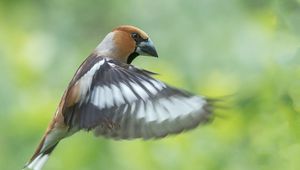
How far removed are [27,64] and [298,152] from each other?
1357 mm

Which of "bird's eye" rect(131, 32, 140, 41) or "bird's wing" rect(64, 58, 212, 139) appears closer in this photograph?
"bird's wing" rect(64, 58, 212, 139)

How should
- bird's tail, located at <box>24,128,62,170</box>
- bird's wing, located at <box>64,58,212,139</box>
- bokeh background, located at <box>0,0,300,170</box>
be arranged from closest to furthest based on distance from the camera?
bird's wing, located at <box>64,58,212,139</box> → bird's tail, located at <box>24,128,62,170</box> → bokeh background, located at <box>0,0,300,170</box>

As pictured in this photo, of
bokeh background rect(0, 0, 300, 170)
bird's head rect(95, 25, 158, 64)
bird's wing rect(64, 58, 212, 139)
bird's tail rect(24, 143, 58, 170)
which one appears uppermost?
bird's head rect(95, 25, 158, 64)

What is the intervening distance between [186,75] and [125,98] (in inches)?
64.0

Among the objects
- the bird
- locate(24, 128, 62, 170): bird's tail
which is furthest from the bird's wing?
locate(24, 128, 62, 170): bird's tail

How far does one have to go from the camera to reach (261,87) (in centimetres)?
256

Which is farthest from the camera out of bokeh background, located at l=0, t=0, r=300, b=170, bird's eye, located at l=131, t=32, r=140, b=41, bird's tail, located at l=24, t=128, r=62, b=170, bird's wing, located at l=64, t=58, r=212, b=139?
bokeh background, located at l=0, t=0, r=300, b=170

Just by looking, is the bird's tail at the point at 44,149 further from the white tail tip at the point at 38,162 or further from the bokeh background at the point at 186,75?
the bokeh background at the point at 186,75

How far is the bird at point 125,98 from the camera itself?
5.05 ft

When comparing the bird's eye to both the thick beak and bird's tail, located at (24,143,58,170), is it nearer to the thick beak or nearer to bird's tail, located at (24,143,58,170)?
the thick beak

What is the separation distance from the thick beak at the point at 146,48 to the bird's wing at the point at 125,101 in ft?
0.22

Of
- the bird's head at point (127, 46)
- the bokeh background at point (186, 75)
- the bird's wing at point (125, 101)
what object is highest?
the bird's head at point (127, 46)

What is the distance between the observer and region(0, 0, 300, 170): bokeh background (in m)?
2.21

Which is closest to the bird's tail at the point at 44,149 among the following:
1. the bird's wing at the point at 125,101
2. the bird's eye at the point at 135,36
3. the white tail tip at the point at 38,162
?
the white tail tip at the point at 38,162
